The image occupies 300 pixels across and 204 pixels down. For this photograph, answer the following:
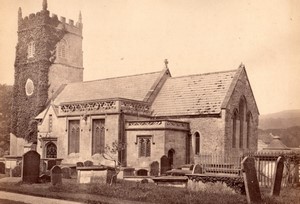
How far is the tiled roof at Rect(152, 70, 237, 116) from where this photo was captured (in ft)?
90.0

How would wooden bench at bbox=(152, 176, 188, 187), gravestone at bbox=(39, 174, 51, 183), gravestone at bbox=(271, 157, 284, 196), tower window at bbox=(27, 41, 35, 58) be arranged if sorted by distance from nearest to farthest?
gravestone at bbox=(271, 157, 284, 196), wooden bench at bbox=(152, 176, 188, 187), gravestone at bbox=(39, 174, 51, 183), tower window at bbox=(27, 41, 35, 58)

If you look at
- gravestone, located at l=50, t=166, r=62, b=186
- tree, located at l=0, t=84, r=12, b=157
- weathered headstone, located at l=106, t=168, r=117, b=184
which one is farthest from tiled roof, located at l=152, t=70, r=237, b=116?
tree, located at l=0, t=84, r=12, b=157

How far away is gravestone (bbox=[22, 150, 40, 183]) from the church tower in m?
18.6

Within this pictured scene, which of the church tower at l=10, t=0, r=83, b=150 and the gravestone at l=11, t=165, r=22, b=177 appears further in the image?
the church tower at l=10, t=0, r=83, b=150

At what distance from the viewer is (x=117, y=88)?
3272 cm

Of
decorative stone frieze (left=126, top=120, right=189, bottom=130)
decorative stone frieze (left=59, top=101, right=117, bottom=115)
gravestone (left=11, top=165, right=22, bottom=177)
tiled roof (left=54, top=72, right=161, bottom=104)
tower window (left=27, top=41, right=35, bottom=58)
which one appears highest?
tower window (left=27, top=41, right=35, bottom=58)

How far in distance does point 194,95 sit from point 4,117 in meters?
27.1

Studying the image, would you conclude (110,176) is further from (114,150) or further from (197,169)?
(114,150)

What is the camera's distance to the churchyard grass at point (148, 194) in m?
13.6

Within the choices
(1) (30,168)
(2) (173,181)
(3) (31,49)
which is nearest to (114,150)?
(1) (30,168)

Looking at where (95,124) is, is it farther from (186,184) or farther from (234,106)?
(186,184)

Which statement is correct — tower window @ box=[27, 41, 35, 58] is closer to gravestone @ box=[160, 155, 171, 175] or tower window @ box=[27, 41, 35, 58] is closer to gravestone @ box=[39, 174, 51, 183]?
gravestone @ box=[39, 174, 51, 183]

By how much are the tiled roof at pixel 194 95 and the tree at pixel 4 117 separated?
20.8m

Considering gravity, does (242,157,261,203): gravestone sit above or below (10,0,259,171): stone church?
below
